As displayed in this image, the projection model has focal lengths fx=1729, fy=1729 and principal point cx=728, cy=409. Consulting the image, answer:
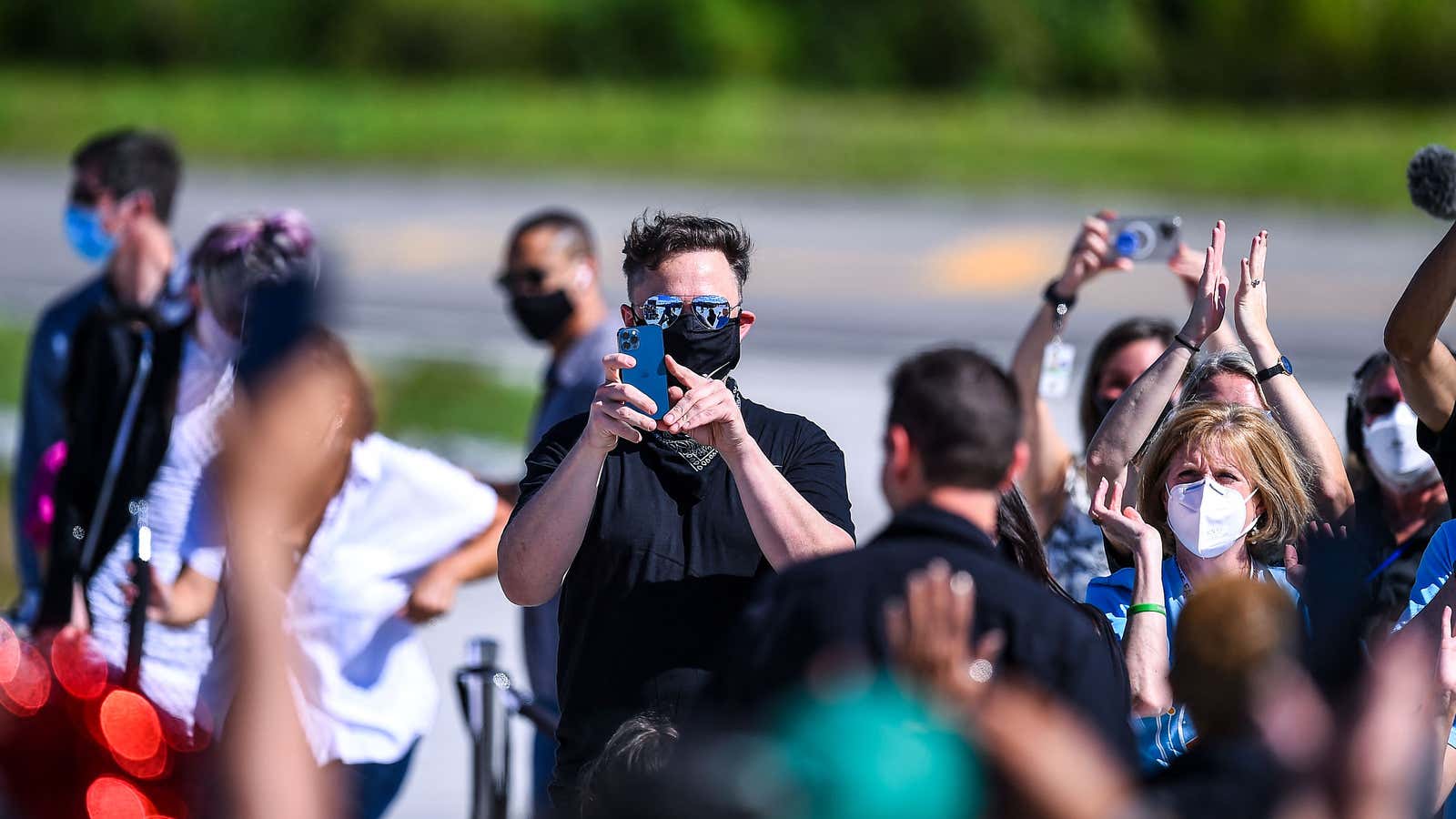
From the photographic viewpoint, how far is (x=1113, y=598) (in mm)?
3773

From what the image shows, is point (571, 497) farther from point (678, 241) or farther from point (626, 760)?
point (678, 241)

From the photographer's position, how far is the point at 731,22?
26234 millimetres

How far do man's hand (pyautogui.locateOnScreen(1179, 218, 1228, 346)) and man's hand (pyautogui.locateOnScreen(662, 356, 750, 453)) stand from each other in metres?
1.26

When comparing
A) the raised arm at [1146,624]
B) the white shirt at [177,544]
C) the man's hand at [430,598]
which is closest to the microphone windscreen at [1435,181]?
the raised arm at [1146,624]

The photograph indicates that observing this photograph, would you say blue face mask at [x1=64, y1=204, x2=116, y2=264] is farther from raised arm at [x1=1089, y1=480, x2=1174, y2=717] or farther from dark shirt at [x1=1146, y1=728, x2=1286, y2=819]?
dark shirt at [x1=1146, y1=728, x2=1286, y2=819]

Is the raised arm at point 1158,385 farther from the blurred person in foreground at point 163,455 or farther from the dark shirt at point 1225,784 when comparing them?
the blurred person in foreground at point 163,455

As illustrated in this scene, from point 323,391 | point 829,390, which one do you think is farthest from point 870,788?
point 829,390

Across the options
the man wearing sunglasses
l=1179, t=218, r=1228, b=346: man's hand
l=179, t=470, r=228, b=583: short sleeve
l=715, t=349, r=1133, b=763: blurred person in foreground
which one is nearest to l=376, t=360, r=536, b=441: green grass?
l=179, t=470, r=228, b=583: short sleeve

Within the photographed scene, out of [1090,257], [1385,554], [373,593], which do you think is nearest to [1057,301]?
[1090,257]

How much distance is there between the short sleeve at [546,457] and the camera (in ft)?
11.6

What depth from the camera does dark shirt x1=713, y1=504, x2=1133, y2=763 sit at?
8.79ft

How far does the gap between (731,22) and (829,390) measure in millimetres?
15627

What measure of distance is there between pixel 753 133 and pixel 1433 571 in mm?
19616

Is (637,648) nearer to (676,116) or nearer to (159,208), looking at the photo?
(159,208)
